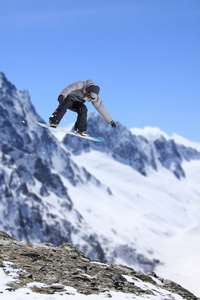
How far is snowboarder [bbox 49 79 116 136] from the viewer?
17406 millimetres

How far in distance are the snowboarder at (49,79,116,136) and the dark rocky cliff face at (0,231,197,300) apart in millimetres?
6898

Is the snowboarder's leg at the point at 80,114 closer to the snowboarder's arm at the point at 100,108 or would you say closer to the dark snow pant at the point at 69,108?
the dark snow pant at the point at 69,108

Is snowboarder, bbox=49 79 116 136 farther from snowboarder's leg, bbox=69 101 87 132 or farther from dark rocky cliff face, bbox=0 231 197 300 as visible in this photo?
dark rocky cliff face, bbox=0 231 197 300

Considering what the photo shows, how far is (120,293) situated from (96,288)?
43.4 inches

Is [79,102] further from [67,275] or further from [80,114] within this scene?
[67,275]

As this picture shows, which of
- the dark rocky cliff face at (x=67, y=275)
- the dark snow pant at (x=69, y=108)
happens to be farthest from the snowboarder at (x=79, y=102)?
the dark rocky cliff face at (x=67, y=275)

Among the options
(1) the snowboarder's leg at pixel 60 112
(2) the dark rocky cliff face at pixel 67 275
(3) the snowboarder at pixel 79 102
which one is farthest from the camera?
(1) the snowboarder's leg at pixel 60 112

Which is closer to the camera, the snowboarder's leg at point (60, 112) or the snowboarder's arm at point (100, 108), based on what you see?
the snowboarder's arm at point (100, 108)

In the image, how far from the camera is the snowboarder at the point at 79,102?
685 inches

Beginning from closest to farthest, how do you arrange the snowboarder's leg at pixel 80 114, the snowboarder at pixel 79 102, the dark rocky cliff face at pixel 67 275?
1. the dark rocky cliff face at pixel 67 275
2. the snowboarder at pixel 79 102
3. the snowboarder's leg at pixel 80 114

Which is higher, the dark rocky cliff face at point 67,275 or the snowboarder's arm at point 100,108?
the snowboarder's arm at point 100,108

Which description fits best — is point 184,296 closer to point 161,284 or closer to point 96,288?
point 161,284

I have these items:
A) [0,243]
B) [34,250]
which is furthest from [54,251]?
[0,243]

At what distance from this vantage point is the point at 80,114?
1942 cm
